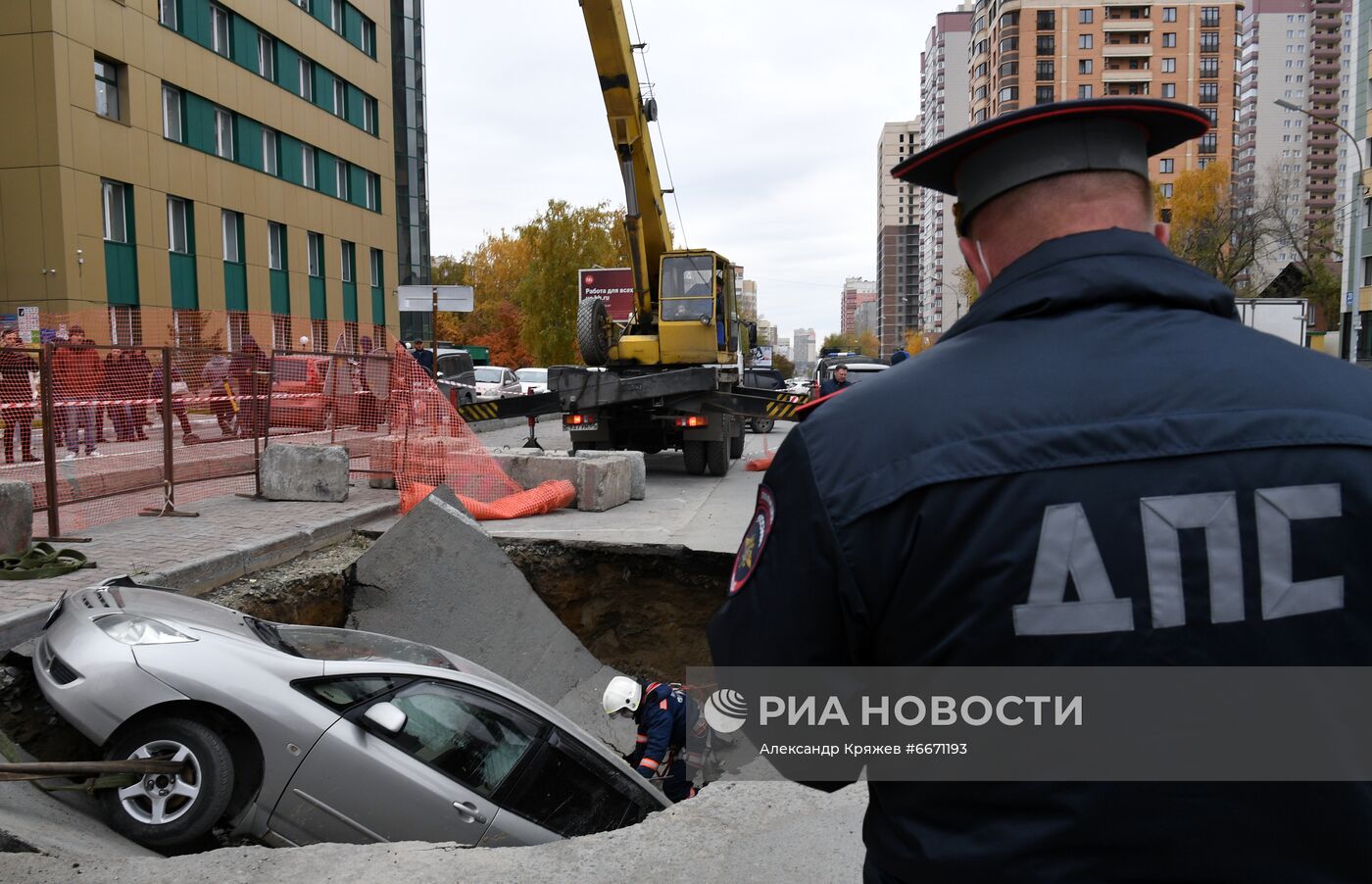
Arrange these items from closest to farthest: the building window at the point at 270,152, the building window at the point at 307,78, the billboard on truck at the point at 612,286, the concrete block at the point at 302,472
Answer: the concrete block at the point at 302,472, the building window at the point at 270,152, the billboard on truck at the point at 612,286, the building window at the point at 307,78

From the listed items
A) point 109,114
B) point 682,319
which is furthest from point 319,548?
point 109,114

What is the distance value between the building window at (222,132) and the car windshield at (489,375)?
9768mm

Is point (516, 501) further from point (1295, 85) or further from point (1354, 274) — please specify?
point (1295, 85)

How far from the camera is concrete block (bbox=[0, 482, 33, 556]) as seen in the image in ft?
22.8

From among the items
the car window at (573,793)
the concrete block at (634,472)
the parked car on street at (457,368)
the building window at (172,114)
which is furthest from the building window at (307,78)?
the car window at (573,793)

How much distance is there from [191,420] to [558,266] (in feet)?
106

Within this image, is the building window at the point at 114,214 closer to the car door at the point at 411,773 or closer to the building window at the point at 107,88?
the building window at the point at 107,88

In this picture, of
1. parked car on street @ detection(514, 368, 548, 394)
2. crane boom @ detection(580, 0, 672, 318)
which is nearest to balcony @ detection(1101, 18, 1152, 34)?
parked car on street @ detection(514, 368, 548, 394)

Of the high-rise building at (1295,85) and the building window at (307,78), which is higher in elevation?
the high-rise building at (1295,85)

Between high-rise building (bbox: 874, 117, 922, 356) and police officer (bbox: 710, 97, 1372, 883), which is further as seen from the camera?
high-rise building (bbox: 874, 117, 922, 356)

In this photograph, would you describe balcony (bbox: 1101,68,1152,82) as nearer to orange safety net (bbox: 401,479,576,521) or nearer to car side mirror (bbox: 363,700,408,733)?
orange safety net (bbox: 401,479,576,521)

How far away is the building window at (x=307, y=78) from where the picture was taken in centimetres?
3397

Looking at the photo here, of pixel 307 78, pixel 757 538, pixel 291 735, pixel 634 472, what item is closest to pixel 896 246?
pixel 307 78

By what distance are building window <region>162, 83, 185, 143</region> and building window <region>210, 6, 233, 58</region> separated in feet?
7.54
